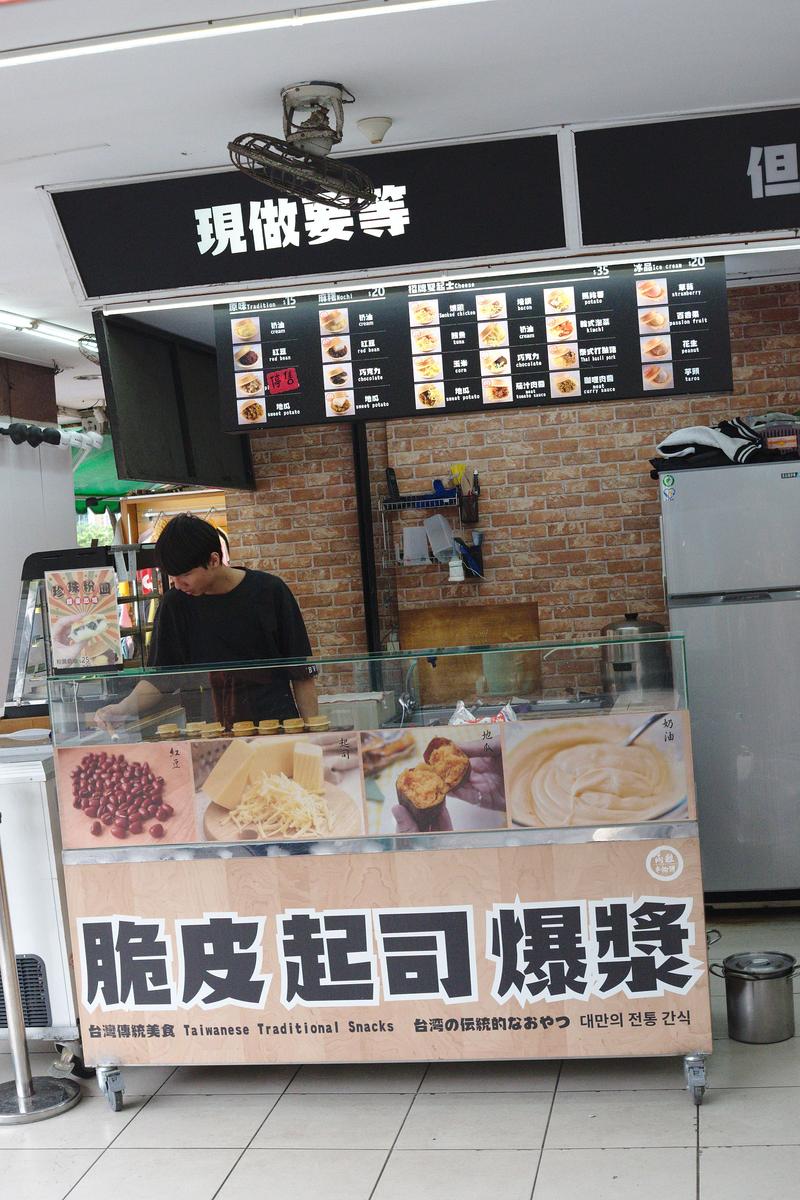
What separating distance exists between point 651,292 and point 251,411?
1.47 meters

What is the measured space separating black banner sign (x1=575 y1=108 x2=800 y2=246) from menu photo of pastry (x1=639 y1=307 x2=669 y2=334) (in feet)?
1.10

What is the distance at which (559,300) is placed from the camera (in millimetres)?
4168

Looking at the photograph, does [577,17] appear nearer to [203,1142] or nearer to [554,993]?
[554,993]

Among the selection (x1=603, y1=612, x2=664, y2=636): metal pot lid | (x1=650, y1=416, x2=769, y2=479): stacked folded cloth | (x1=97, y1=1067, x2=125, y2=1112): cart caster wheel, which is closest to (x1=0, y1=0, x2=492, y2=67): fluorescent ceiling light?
(x1=650, y1=416, x2=769, y2=479): stacked folded cloth

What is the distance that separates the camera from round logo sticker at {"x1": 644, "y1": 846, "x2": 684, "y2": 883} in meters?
3.25

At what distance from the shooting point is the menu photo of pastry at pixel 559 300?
4.16 meters

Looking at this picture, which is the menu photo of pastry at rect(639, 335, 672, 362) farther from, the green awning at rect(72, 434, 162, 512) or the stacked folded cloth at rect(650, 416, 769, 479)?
the green awning at rect(72, 434, 162, 512)

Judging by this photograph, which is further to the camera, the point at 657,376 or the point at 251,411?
the point at 251,411

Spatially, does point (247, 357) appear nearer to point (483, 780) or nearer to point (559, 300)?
point (559, 300)

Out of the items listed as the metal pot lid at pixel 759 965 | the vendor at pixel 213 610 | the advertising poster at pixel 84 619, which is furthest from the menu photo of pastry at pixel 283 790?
the advertising poster at pixel 84 619

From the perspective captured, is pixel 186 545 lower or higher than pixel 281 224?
lower

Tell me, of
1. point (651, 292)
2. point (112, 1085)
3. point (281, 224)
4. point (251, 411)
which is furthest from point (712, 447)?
point (112, 1085)

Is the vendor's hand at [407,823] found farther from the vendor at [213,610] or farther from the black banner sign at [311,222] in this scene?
the black banner sign at [311,222]

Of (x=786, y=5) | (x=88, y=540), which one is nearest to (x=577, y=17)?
(x=786, y=5)
